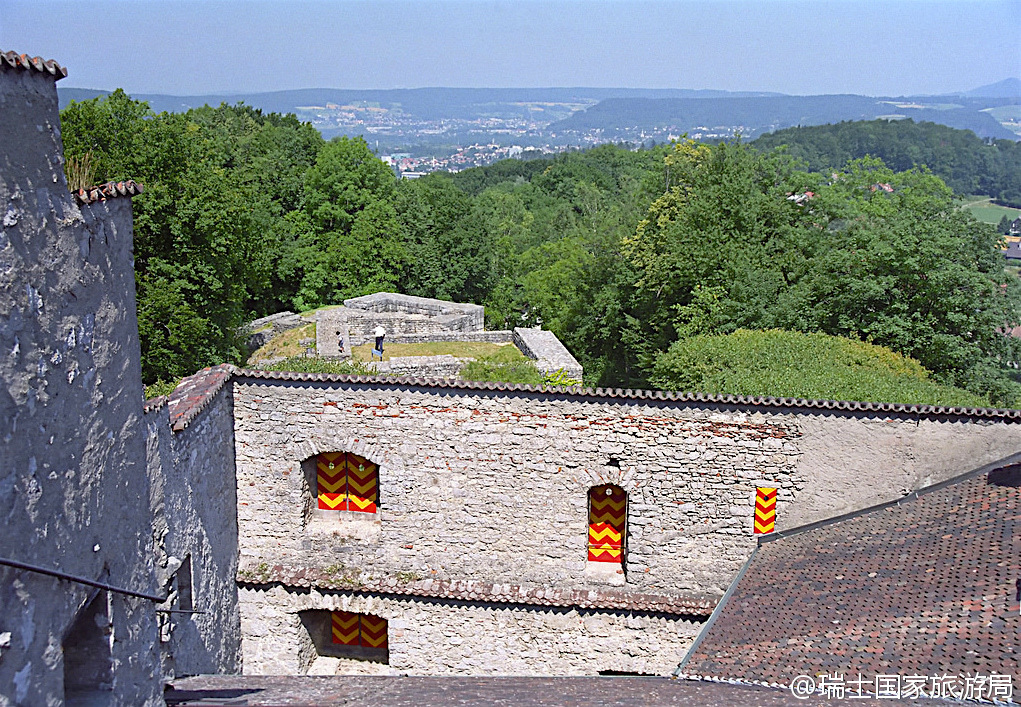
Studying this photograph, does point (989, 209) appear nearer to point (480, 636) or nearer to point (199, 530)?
point (480, 636)

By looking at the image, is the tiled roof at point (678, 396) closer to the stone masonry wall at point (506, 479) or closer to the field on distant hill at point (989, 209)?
the stone masonry wall at point (506, 479)

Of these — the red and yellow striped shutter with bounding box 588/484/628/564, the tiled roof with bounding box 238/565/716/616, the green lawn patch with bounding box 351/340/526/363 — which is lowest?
the tiled roof with bounding box 238/565/716/616

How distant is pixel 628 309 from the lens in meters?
32.6

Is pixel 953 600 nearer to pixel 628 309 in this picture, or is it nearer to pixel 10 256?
pixel 10 256

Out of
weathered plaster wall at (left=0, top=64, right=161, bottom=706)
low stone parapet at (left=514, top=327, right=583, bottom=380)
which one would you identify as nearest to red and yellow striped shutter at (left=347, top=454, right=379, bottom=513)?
weathered plaster wall at (left=0, top=64, right=161, bottom=706)

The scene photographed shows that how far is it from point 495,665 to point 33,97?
429 inches

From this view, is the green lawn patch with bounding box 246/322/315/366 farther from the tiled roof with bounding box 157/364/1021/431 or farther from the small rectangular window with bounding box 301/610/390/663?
the tiled roof with bounding box 157/364/1021/431

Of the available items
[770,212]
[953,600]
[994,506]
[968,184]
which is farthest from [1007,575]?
[968,184]

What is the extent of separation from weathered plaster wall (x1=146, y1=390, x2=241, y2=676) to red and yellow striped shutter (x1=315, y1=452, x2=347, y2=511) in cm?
130

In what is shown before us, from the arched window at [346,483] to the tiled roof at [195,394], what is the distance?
2.03 meters

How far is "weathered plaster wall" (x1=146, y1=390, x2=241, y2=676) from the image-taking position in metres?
10.2

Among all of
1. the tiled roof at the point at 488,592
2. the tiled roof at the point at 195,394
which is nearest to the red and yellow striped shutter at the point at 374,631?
the tiled roof at the point at 488,592

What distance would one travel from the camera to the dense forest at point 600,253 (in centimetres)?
2147

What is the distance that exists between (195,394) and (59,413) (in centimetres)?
694
